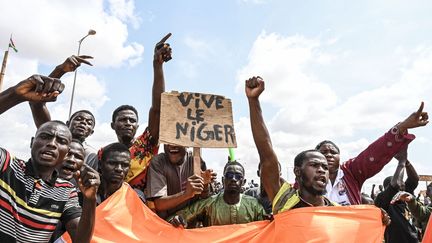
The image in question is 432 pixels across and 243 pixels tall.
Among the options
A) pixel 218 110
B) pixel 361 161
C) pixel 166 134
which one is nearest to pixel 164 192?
pixel 166 134

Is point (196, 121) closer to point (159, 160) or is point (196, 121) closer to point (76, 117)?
point (159, 160)

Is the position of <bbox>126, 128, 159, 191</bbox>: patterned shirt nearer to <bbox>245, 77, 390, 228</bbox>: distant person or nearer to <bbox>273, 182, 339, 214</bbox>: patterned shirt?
<bbox>245, 77, 390, 228</bbox>: distant person

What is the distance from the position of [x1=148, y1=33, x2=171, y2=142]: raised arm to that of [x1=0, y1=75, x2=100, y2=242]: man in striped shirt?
175 centimetres

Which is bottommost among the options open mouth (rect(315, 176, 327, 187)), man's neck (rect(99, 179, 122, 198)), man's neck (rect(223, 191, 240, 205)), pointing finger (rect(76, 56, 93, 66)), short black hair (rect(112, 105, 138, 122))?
man's neck (rect(223, 191, 240, 205))

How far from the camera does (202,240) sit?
12.3 ft

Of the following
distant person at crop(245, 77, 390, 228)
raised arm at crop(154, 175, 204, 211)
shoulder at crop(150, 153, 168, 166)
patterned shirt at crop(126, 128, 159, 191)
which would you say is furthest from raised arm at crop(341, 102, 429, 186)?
patterned shirt at crop(126, 128, 159, 191)

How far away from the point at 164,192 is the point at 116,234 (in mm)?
759

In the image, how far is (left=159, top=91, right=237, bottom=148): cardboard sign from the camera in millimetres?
4117

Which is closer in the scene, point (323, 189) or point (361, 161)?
point (323, 189)

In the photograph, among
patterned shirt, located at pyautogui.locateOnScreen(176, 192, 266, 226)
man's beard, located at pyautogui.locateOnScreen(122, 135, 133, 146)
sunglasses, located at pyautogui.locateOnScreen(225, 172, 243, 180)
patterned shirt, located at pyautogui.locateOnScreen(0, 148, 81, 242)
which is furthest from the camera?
man's beard, located at pyautogui.locateOnScreen(122, 135, 133, 146)

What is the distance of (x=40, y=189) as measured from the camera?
2.76 m

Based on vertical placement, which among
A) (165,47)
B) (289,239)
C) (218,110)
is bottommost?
(289,239)

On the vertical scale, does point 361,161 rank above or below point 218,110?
below

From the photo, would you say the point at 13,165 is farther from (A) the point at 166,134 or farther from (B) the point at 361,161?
(B) the point at 361,161
